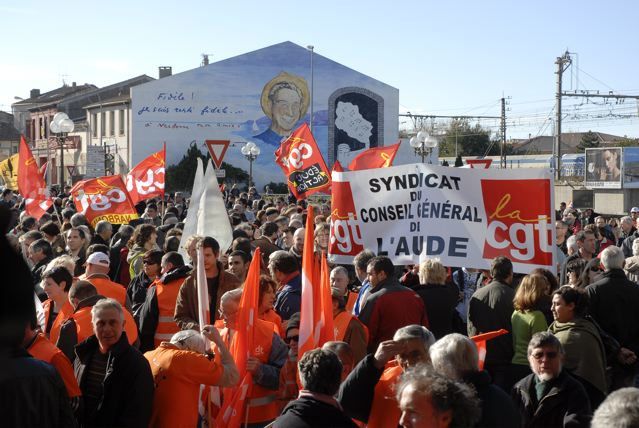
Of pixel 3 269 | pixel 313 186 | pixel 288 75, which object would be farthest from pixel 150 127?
pixel 3 269

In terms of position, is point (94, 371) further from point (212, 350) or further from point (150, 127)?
point (150, 127)

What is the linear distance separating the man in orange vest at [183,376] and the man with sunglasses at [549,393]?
1.82 m

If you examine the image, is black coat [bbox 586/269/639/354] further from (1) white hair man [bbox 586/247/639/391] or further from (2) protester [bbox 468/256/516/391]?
(2) protester [bbox 468/256/516/391]

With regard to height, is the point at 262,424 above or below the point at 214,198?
below

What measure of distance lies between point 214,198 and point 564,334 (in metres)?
4.40

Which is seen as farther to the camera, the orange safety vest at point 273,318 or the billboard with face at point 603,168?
the billboard with face at point 603,168

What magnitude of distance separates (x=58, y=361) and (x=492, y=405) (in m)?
2.45

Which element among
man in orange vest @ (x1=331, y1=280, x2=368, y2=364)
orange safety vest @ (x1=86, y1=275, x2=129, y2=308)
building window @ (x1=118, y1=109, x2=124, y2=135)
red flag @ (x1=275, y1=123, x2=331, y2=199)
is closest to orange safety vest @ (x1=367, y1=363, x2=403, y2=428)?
man in orange vest @ (x1=331, y1=280, x2=368, y2=364)

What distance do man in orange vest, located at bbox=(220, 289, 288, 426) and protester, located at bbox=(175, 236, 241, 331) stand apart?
89 cm

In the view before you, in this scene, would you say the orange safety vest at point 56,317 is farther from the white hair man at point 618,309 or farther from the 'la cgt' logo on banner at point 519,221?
the white hair man at point 618,309

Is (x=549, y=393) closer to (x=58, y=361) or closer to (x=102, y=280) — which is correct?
(x=58, y=361)

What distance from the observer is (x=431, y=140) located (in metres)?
32.0

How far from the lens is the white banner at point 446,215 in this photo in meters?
8.03

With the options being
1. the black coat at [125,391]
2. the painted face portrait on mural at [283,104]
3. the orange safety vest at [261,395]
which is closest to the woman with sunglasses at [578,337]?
the orange safety vest at [261,395]
